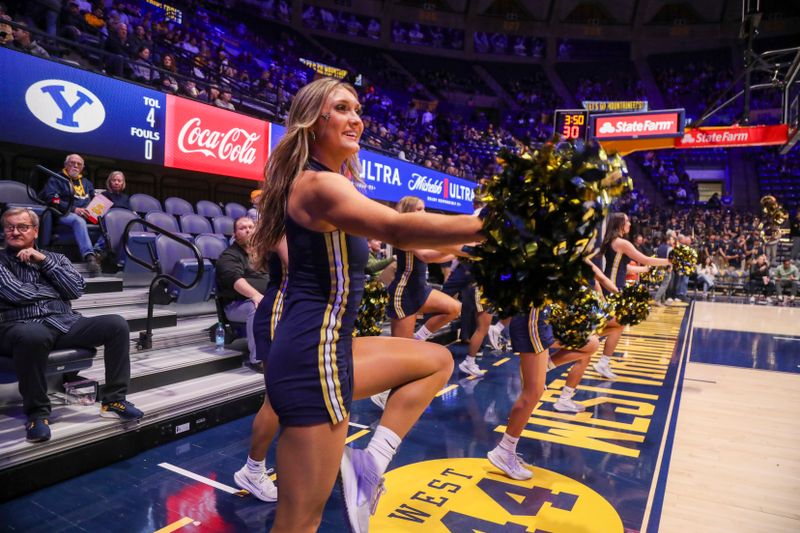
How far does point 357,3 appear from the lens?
944 inches

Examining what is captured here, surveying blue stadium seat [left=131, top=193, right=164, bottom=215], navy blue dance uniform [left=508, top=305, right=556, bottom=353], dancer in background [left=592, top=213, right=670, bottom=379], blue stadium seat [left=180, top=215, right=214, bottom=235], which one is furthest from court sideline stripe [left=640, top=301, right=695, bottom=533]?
blue stadium seat [left=131, top=193, right=164, bottom=215]

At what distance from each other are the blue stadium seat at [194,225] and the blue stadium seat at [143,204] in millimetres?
309

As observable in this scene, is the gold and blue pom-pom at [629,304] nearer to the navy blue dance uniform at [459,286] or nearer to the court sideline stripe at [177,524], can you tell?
the navy blue dance uniform at [459,286]

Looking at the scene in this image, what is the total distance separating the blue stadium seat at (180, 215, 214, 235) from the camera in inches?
258

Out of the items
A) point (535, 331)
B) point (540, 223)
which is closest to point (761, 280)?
point (535, 331)

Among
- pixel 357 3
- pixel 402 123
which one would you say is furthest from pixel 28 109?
pixel 357 3

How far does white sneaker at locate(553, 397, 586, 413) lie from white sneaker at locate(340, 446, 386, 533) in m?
2.95

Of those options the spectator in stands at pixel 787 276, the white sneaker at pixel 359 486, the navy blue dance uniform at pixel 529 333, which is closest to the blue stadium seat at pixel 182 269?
the navy blue dance uniform at pixel 529 333

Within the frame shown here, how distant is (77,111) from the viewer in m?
5.72

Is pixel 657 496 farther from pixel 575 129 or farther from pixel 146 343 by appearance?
pixel 575 129

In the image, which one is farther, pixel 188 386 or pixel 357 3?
pixel 357 3

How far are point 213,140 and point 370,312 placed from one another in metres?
5.08

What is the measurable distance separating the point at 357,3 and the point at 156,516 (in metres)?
24.8

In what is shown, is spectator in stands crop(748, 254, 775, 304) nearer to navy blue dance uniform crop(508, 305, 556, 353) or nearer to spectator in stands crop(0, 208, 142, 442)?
A: navy blue dance uniform crop(508, 305, 556, 353)
